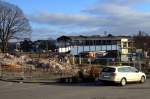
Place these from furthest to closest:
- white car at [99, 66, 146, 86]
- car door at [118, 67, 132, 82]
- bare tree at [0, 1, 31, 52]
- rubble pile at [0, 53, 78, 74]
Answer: bare tree at [0, 1, 31, 52], rubble pile at [0, 53, 78, 74], car door at [118, 67, 132, 82], white car at [99, 66, 146, 86]

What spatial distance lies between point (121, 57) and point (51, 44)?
320 ft

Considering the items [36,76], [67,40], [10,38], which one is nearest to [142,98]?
[36,76]

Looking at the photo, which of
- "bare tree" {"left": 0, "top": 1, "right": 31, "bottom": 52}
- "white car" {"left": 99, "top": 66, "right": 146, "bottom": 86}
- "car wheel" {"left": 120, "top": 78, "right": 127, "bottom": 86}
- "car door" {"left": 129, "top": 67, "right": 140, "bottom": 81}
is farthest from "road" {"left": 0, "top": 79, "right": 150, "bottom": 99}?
"bare tree" {"left": 0, "top": 1, "right": 31, "bottom": 52}

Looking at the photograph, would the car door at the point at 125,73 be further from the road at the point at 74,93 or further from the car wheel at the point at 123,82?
the road at the point at 74,93

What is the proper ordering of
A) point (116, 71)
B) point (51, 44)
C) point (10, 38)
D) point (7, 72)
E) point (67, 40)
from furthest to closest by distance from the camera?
point (51, 44)
point (67, 40)
point (10, 38)
point (7, 72)
point (116, 71)

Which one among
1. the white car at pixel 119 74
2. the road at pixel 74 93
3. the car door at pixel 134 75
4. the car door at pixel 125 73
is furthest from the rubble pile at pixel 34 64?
the road at pixel 74 93

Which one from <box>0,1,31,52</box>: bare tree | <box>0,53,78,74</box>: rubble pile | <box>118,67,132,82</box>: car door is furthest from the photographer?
<box>0,1,31,52</box>: bare tree

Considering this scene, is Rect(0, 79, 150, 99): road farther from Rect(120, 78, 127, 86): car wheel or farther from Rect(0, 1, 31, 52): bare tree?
Rect(0, 1, 31, 52): bare tree

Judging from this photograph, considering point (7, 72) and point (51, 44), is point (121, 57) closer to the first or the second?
point (7, 72)

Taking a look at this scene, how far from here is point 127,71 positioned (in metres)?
34.8

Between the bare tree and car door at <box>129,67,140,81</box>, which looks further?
the bare tree

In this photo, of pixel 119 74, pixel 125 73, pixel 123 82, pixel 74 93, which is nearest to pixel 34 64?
pixel 125 73

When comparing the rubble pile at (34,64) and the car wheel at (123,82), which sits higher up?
the rubble pile at (34,64)

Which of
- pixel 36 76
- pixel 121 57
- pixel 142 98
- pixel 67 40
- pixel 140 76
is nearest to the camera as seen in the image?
pixel 142 98
